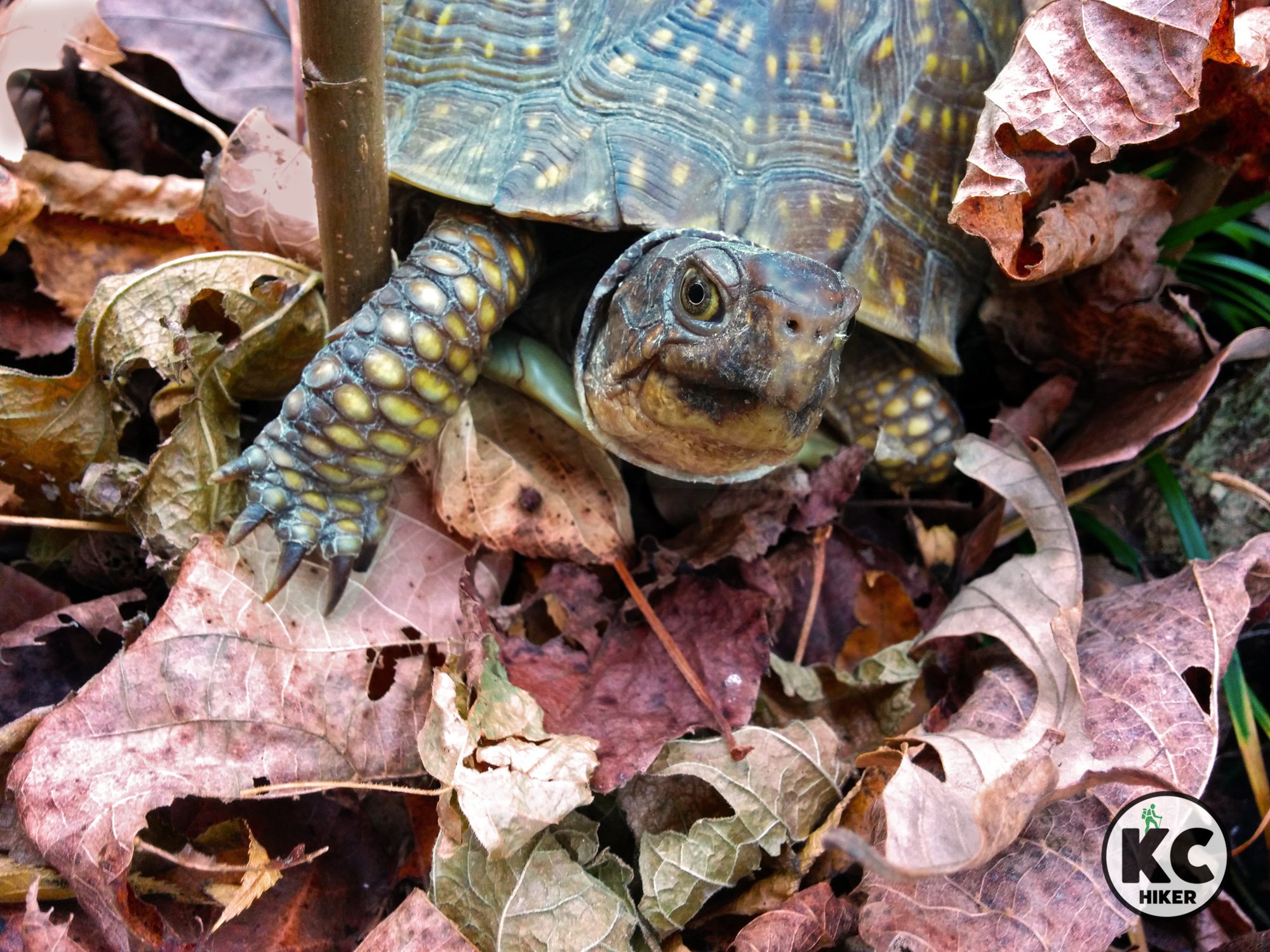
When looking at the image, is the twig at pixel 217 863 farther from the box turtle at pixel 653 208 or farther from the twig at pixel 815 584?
the twig at pixel 815 584

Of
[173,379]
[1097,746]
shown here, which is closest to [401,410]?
[173,379]

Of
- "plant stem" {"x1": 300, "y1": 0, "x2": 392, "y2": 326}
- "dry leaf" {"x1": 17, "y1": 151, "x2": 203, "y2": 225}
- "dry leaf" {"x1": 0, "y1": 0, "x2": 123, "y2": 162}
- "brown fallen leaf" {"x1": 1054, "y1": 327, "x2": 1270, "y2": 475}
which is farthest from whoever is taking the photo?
"dry leaf" {"x1": 17, "y1": 151, "x2": 203, "y2": 225}

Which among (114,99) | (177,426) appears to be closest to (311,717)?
(177,426)

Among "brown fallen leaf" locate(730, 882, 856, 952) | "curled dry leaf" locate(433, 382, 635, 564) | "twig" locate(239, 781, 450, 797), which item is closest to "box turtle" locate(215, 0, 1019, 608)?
"curled dry leaf" locate(433, 382, 635, 564)

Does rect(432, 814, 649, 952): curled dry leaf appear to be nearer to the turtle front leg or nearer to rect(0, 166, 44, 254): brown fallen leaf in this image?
the turtle front leg

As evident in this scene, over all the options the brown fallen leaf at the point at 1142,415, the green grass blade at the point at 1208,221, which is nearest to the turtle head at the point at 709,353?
the brown fallen leaf at the point at 1142,415

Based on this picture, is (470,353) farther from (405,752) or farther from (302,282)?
(405,752)
